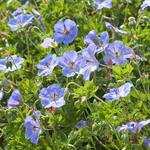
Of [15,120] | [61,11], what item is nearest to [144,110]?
[15,120]

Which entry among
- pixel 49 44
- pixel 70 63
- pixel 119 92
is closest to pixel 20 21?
pixel 49 44

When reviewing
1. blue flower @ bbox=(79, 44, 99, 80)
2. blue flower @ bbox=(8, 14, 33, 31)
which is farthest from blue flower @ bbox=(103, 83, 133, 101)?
blue flower @ bbox=(8, 14, 33, 31)

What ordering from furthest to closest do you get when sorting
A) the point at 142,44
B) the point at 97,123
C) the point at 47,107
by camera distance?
1. the point at 142,44
2. the point at 47,107
3. the point at 97,123

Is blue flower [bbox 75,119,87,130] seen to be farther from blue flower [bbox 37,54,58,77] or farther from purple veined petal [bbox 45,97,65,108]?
blue flower [bbox 37,54,58,77]

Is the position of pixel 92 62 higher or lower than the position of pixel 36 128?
higher

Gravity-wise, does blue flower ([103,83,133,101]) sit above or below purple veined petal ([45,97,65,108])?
above

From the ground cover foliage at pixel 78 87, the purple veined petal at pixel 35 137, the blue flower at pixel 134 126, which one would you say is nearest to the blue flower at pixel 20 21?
the ground cover foliage at pixel 78 87

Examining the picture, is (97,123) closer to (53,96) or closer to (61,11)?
(53,96)
